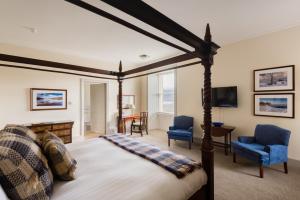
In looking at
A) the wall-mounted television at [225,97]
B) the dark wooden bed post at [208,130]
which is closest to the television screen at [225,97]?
the wall-mounted television at [225,97]

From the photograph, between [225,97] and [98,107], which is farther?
[98,107]

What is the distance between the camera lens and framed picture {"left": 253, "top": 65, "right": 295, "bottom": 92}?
3092 mm

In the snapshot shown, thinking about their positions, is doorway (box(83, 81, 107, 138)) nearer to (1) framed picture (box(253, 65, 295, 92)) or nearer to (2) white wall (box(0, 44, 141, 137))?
(2) white wall (box(0, 44, 141, 137))

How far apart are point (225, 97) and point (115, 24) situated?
116 inches

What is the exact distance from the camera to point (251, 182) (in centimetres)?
250

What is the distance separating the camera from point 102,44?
157 inches

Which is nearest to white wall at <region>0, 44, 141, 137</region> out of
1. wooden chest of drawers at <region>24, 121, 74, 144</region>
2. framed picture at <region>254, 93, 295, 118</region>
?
wooden chest of drawers at <region>24, 121, 74, 144</region>

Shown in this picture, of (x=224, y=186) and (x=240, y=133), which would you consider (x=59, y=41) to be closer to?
(x=224, y=186)

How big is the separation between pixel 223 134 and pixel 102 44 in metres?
3.55

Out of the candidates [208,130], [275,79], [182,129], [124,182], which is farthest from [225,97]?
[124,182]

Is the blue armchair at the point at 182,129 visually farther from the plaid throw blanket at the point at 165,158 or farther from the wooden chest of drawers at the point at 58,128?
the wooden chest of drawers at the point at 58,128

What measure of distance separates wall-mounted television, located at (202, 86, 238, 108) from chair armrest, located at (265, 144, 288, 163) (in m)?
1.24

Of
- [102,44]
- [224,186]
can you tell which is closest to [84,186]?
[224,186]

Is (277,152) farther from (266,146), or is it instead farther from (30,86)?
(30,86)
